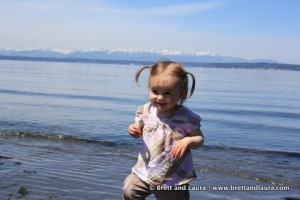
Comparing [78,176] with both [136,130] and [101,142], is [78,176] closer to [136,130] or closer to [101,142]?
[136,130]

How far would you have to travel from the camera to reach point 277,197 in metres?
7.95

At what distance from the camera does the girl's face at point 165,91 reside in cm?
438

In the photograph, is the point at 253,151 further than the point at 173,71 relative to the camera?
Yes

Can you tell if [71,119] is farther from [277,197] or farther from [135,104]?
[277,197]

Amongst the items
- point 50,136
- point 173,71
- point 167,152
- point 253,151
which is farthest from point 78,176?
point 253,151

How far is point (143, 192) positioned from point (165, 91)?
3.50 ft

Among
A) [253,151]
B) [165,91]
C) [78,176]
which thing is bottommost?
[253,151]

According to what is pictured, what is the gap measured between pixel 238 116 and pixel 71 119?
892cm

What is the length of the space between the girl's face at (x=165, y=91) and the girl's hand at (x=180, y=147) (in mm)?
404

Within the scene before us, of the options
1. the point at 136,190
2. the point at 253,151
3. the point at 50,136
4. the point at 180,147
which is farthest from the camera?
the point at 50,136

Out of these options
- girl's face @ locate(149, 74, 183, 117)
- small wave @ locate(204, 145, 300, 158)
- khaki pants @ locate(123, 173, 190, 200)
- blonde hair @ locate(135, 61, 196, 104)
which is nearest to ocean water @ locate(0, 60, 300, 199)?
small wave @ locate(204, 145, 300, 158)

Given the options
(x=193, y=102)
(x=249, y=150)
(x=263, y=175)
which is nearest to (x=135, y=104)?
(x=193, y=102)

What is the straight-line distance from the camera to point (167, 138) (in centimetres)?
446

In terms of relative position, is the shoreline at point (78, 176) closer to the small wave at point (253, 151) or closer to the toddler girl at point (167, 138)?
the small wave at point (253, 151)
